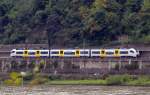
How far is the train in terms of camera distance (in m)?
62.6

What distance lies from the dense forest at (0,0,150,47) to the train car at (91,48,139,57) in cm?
483

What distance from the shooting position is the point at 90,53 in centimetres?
6456

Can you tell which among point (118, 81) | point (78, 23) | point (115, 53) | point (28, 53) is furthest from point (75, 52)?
point (78, 23)

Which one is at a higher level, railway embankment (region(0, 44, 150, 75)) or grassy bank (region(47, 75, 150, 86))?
railway embankment (region(0, 44, 150, 75))

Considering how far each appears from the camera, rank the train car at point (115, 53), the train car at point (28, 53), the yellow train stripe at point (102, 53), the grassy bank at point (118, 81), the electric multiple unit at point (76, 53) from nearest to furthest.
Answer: the grassy bank at point (118, 81)
the train car at point (115, 53)
the electric multiple unit at point (76, 53)
the yellow train stripe at point (102, 53)
the train car at point (28, 53)

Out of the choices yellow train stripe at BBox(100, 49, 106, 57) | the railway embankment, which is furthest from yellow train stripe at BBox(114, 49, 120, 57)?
yellow train stripe at BBox(100, 49, 106, 57)

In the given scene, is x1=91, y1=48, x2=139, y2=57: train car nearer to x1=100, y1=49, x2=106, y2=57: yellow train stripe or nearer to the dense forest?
x1=100, y1=49, x2=106, y2=57: yellow train stripe

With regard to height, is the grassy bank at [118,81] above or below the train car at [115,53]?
below

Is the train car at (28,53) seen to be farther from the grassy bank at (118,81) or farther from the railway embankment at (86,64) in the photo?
the grassy bank at (118,81)

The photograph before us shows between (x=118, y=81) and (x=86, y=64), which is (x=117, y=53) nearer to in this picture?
(x=86, y=64)

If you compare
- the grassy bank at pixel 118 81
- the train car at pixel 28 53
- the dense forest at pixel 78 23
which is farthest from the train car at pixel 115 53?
Answer: the grassy bank at pixel 118 81

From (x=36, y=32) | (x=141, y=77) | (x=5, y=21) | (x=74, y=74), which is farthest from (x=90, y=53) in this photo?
(x=5, y=21)

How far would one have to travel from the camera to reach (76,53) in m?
65.2

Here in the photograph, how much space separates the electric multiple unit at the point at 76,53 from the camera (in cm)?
6256
